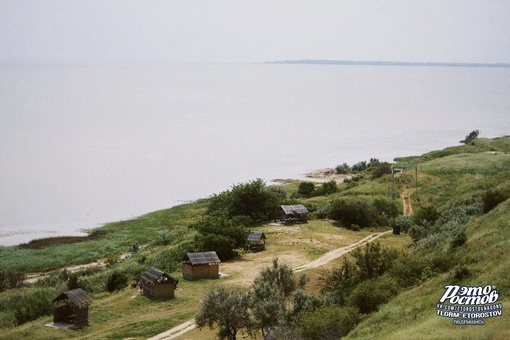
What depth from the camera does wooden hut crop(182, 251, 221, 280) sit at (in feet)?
134

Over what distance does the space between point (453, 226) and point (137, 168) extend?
251 feet

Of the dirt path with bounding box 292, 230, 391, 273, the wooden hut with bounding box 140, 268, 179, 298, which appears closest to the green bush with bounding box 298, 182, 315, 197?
the dirt path with bounding box 292, 230, 391, 273

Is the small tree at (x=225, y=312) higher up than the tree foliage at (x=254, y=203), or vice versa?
the tree foliage at (x=254, y=203)

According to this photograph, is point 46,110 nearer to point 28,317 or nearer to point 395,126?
point 395,126

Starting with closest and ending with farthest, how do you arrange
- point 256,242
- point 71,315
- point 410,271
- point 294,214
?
point 410,271
point 71,315
point 256,242
point 294,214

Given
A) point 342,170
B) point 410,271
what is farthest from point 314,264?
point 342,170

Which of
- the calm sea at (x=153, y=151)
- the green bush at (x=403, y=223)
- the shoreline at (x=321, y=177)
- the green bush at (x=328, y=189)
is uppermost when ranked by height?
the calm sea at (x=153, y=151)

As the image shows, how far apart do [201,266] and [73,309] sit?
11.2m

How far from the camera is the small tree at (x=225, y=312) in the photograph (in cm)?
2770

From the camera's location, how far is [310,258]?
45375 mm

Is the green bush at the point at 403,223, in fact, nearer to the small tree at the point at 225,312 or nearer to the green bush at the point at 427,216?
the green bush at the point at 427,216

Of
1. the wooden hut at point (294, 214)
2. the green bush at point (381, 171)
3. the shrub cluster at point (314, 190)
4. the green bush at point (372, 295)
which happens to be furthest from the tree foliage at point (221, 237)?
the green bush at point (381, 171)

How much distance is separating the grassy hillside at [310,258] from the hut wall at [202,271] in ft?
3.30

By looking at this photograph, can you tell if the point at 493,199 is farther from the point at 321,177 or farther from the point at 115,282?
the point at 321,177
